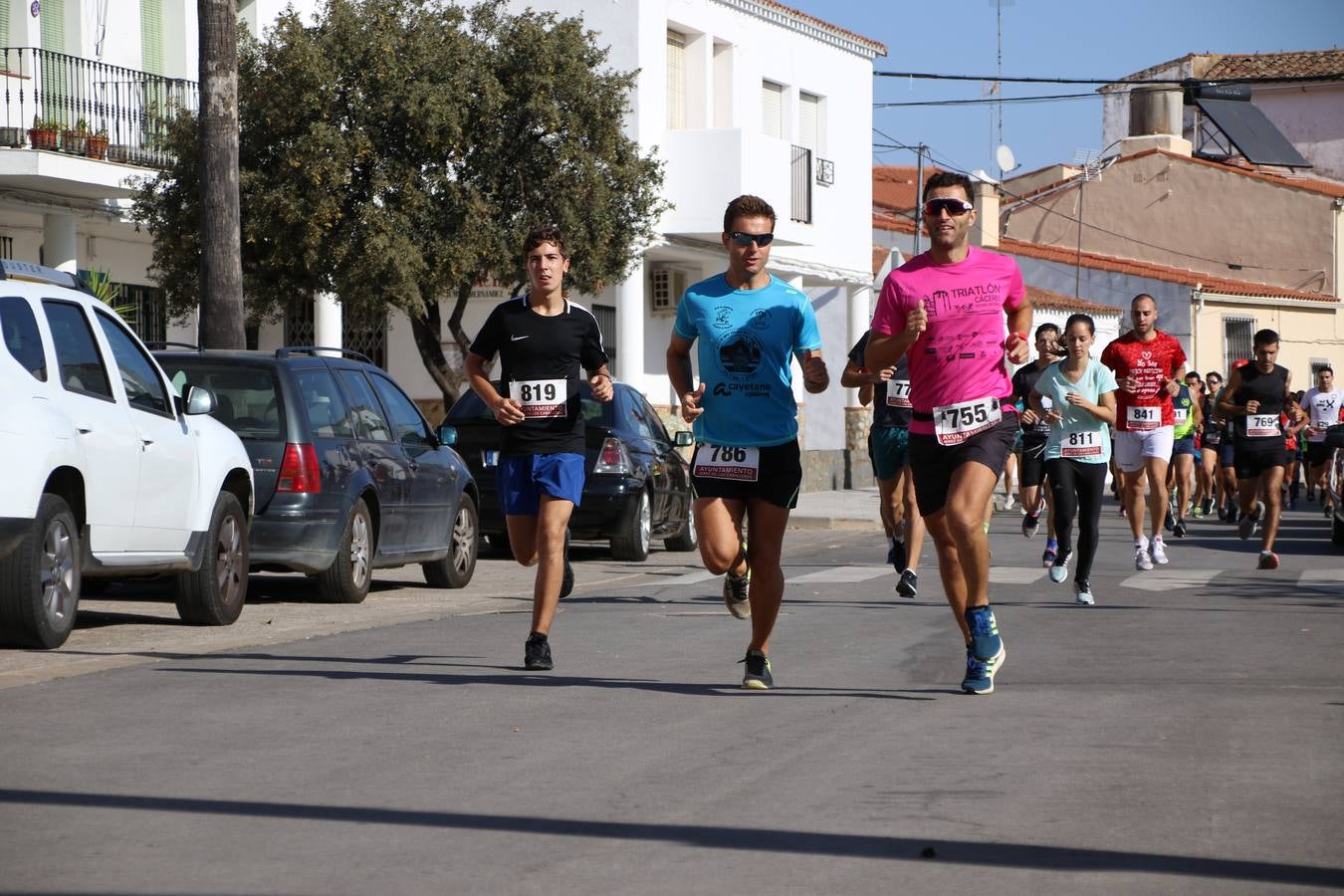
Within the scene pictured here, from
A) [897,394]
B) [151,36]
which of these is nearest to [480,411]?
[897,394]

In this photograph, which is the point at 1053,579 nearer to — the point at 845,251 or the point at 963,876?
the point at 963,876

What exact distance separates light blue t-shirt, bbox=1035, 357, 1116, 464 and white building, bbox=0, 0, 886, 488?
1255 cm

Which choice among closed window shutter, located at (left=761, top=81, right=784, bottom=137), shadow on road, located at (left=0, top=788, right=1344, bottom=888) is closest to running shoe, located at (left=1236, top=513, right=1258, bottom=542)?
shadow on road, located at (left=0, top=788, right=1344, bottom=888)

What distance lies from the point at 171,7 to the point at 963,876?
898 inches

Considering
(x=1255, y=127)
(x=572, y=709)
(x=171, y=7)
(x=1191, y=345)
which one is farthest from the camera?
(x=1255, y=127)

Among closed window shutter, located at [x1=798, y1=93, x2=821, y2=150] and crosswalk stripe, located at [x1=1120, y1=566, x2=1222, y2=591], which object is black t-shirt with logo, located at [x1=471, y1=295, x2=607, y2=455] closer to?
crosswalk stripe, located at [x1=1120, y1=566, x2=1222, y2=591]

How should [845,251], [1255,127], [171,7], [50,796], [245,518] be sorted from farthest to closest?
[1255,127] → [845,251] → [171,7] → [245,518] → [50,796]

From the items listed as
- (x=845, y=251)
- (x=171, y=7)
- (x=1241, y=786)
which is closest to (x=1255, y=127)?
(x=845, y=251)

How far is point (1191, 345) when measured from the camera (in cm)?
5222

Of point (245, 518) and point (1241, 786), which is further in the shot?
point (245, 518)

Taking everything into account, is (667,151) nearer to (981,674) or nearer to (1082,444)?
(1082,444)

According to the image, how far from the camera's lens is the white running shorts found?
1527 cm

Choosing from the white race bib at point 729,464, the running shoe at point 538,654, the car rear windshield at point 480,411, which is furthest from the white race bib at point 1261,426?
the white race bib at point 729,464

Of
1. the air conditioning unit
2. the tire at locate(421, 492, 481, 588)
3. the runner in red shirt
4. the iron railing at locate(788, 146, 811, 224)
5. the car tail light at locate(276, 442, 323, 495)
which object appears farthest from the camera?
the air conditioning unit
